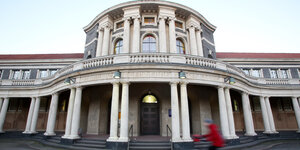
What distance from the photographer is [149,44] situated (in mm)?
16156

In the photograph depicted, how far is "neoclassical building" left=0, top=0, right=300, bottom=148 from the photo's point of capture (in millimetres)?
9914

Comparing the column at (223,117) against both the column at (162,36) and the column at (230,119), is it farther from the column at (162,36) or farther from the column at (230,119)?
the column at (162,36)

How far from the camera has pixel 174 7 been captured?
1647 cm

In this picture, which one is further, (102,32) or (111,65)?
(102,32)

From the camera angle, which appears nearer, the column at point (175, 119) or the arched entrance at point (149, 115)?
the column at point (175, 119)

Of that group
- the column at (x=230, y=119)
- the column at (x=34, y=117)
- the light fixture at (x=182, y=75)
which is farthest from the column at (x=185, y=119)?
the column at (x=34, y=117)

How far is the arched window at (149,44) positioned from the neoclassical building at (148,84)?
0.10m

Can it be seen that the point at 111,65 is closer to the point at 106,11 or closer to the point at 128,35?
the point at 128,35

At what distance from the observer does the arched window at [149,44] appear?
52.4 feet

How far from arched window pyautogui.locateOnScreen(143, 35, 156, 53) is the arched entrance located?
15.5 ft

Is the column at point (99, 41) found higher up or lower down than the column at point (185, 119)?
higher up

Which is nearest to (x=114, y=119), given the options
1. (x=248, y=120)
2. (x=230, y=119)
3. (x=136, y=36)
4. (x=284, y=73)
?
(x=230, y=119)

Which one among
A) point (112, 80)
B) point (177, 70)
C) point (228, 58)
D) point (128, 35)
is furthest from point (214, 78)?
point (228, 58)

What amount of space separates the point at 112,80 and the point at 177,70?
4121mm
